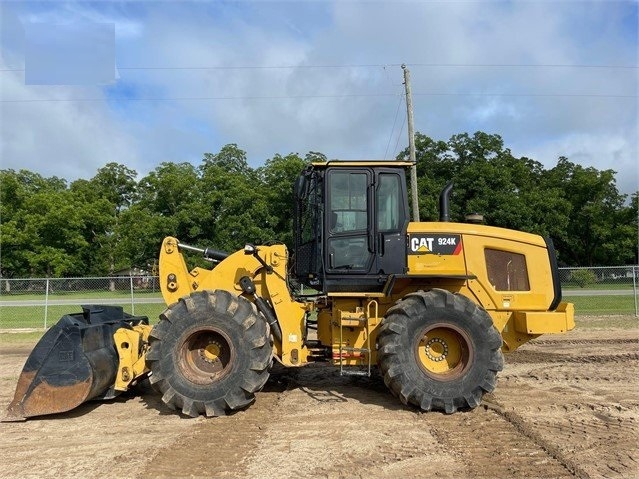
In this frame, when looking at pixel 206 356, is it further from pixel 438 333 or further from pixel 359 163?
pixel 359 163

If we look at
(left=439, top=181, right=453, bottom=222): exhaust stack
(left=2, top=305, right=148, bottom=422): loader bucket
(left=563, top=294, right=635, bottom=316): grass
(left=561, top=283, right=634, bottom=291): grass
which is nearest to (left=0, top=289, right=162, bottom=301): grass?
(left=2, top=305, right=148, bottom=422): loader bucket

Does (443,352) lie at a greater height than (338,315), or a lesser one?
lesser

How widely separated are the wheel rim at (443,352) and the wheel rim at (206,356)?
91.8 inches

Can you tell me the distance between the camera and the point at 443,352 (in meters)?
6.31

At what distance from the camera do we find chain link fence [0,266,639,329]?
57.7 feet

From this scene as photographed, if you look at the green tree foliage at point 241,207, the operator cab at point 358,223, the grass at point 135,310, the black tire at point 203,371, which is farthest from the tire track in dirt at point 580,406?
the green tree foliage at point 241,207

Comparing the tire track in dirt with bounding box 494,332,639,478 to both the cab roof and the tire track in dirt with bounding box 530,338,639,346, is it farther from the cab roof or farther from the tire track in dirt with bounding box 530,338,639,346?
the cab roof

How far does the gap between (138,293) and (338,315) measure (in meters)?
13.3

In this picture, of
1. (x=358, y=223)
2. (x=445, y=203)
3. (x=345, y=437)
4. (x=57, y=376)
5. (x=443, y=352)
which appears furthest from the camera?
(x=445, y=203)

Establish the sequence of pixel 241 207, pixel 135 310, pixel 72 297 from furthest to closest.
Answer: pixel 241 207
pixel 72 297
pixel 135 310

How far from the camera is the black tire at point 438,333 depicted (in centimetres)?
594

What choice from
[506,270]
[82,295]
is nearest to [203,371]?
[506,270]

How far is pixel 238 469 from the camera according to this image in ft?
14.6

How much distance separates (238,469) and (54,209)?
46.2 m
